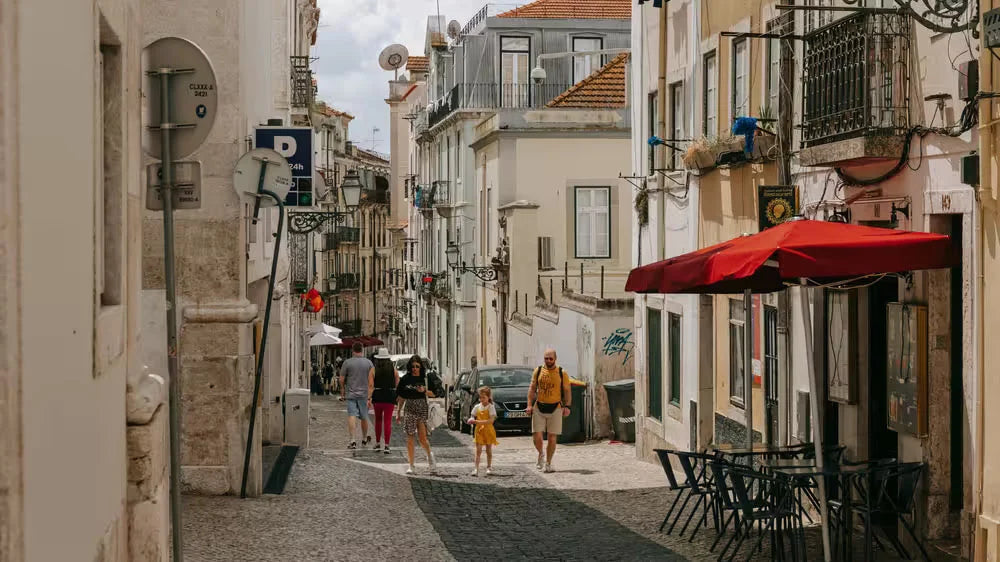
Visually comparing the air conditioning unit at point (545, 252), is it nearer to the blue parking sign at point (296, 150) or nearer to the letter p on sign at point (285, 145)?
the blue parking sign at point (296, 150)

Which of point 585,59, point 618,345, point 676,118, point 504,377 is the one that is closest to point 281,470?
point 676,118

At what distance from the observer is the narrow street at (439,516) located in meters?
11.2

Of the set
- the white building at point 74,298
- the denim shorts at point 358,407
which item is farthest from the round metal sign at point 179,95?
the denim shorts at point 358,407

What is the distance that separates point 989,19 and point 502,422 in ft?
61.6

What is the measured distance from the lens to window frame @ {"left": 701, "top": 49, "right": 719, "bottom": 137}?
1720 centimetres

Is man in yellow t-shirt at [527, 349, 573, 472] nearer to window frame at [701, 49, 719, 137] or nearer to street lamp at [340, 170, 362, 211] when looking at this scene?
window frame at [701, 49, 719, 137]

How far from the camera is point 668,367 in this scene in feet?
65.4

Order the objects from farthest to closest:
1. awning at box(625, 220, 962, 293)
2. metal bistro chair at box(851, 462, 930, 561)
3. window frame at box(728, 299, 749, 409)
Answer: window frame at box(728, 299, 749, 409) → metal bistro chair at box(851, 462, 930, 561) → awning at box(625, 220, 962, 293)

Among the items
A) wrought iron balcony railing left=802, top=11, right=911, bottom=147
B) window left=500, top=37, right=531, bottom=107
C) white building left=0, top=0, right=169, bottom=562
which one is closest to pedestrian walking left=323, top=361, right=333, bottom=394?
window left=500, top=37, right=531, bottom=107

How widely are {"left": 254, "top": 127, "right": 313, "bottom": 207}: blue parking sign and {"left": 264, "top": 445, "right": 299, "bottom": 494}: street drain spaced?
3015mm

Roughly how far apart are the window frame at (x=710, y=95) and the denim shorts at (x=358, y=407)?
580 centimetres

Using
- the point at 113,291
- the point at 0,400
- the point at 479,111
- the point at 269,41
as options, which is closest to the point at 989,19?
the point at 113,291

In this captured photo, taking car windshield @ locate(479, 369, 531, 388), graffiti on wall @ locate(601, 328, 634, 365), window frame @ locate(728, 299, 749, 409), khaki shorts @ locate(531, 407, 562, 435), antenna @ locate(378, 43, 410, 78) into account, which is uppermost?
antenna @ locate(378, 43, 410, 78)

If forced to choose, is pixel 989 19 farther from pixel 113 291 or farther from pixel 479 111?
pixel 479 111
